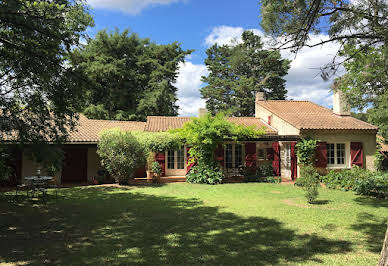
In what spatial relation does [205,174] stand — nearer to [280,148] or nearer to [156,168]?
[156,168]

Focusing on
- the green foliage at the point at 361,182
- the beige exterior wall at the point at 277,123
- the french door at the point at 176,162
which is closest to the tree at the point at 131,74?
the french door at the point at 176,162

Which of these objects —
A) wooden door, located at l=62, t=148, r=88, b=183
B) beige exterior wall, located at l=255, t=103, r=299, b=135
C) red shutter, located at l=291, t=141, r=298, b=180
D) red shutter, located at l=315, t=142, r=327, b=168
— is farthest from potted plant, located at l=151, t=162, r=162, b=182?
red shutter, located at l=315, t=142, r=327, b=168

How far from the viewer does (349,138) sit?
15.4m

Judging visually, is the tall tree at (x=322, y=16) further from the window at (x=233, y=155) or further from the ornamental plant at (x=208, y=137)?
the window at (x=233, y=155)

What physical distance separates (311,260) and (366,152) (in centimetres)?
1412

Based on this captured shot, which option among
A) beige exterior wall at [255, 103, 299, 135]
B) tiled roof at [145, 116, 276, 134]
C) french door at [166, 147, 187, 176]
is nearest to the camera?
beige exterior wall at [255, 103, 299, 135]

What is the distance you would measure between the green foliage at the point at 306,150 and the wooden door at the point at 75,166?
12.9 meters

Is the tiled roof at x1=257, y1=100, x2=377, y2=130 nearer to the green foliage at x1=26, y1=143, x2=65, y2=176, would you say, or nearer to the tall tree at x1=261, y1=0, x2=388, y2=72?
the tall tree at x1=261, y1=0, x2=388, y2=72

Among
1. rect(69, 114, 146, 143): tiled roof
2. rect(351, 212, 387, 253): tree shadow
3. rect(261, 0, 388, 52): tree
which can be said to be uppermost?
rect(261, 0, 388, 52): tree

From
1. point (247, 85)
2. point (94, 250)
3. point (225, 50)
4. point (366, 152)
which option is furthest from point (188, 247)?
point (225, 50)

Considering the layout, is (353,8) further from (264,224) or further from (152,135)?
(152,135)

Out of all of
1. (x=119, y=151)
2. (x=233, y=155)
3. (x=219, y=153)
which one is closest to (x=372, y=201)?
(x=219, y=153)

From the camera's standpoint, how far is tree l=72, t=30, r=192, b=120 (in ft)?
82.5

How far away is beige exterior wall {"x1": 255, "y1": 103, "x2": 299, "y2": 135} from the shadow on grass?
9.44 m
